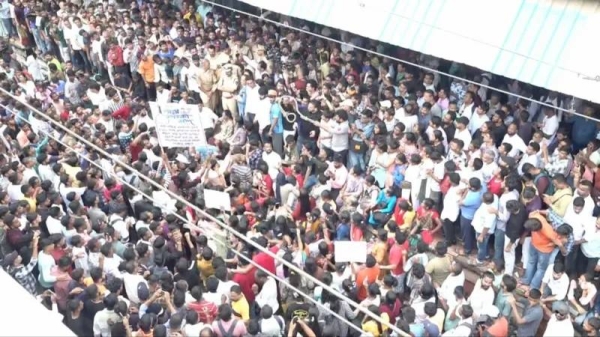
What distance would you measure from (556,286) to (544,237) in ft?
2.45

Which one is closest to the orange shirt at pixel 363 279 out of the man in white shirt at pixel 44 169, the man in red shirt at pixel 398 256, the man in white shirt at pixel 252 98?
the man in red shirt at pixel 398 256

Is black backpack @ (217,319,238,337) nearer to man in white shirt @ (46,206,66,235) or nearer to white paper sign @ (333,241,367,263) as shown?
white paper sign @ (333,241,367,263)

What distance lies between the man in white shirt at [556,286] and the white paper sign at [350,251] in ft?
6.13

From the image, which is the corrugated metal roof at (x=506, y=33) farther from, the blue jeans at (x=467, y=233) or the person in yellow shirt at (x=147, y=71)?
the person in yellow shirt at (x=147, y=71)

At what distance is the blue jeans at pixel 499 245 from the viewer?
30.4ft

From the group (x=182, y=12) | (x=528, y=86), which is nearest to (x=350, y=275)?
(x=528, y=86)

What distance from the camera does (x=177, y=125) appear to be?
33.0 ft

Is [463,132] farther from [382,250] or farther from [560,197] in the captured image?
[382,250]

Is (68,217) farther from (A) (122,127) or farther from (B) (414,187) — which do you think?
(B) (414,187)

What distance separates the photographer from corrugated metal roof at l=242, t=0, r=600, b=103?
31.9 feet

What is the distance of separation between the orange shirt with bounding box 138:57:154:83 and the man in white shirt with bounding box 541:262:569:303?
828 centimetres

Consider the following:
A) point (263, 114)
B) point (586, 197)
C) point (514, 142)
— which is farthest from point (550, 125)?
point (263, 114)

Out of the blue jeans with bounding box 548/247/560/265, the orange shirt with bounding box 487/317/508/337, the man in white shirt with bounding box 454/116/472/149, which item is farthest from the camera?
the man in white shirt with bounding box 454/116/472/149

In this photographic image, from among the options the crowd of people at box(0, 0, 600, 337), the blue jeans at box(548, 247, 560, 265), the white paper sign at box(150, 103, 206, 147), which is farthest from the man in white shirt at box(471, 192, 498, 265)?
the white paper sign at box(150, 103, 206, 147)
